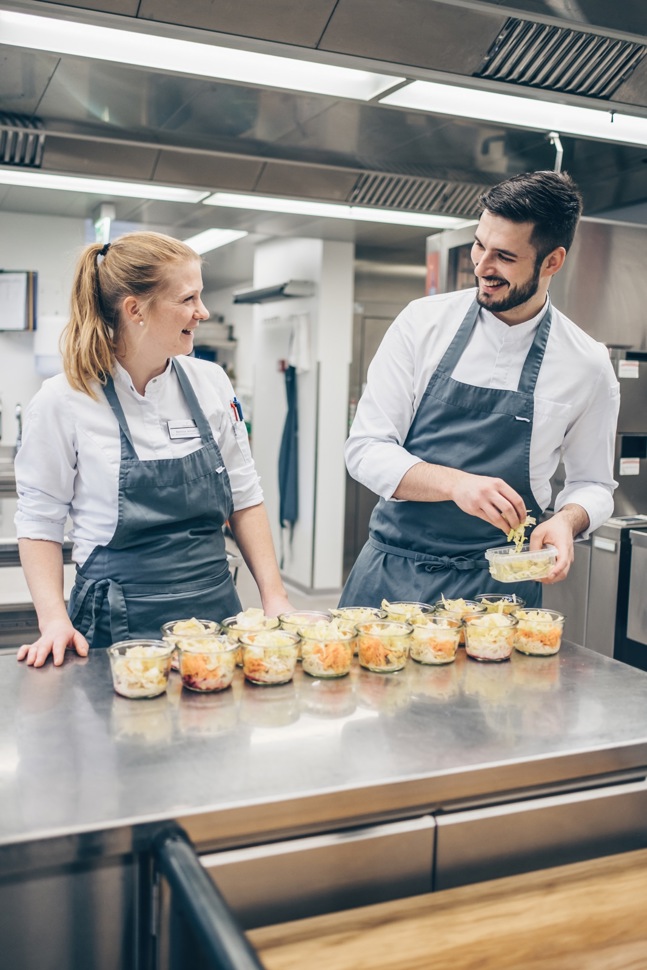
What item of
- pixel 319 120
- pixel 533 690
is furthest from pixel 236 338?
pixel 533 690

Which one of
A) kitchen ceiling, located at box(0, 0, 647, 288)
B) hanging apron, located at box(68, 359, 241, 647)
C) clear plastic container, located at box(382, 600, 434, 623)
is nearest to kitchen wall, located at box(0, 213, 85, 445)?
kitchen ceiling, located at box(0, 0, 647, 288)

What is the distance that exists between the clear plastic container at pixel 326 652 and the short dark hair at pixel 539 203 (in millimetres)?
1031

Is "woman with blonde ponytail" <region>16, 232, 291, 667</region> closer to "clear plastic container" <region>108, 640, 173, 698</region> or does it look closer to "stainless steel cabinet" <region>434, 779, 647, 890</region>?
"clear plastic container" <region>108, 640, 173, 698</region>

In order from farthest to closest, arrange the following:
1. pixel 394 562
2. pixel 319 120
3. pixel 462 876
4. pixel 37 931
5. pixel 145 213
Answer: pixel 145 213 → pixel 319 120 → pixel 394 562 → pixel 462 876 → pixel 37 931

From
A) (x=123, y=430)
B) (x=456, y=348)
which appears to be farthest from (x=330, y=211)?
(x=123, y=430)

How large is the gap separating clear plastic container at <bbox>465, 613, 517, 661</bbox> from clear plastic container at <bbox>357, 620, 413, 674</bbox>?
14 cm

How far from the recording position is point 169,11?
7.72ft

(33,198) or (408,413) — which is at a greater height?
(33,198)

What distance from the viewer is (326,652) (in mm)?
1524

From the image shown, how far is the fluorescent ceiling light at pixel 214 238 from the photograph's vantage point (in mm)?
7008

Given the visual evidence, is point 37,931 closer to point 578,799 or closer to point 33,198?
point 578,799

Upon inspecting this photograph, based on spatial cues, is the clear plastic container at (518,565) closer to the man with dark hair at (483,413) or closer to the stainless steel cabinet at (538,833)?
the man with dark hair at (483,413)

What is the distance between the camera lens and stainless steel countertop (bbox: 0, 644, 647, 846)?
110cm

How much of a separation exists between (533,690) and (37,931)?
0.88 meters
